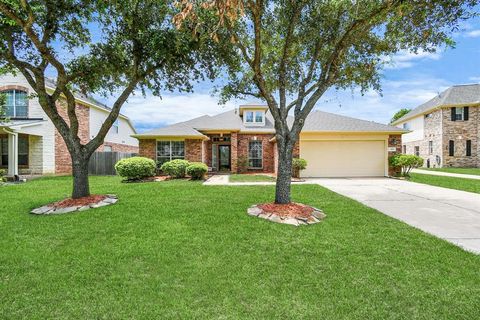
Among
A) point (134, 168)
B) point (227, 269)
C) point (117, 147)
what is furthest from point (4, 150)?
point (227, 269)

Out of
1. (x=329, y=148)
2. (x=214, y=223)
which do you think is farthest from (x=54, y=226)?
(x=329, y=148)

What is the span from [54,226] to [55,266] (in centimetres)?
242

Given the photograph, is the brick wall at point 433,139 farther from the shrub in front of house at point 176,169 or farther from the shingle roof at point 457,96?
the shrub in front of house at point 176,169

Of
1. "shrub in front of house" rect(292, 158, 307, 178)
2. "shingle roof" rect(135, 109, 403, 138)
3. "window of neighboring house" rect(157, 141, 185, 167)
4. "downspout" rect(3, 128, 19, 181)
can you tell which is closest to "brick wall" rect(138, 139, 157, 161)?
"window of neighboring house" rect(157, 141, 185, 167)

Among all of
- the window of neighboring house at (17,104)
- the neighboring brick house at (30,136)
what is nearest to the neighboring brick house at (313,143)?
the neighboring brick house at (30,136)

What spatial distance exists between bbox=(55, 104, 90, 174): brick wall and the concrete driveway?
60.0 ft

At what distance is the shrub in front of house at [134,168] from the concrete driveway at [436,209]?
9797 mm

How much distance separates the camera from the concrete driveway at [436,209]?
5.32 meters

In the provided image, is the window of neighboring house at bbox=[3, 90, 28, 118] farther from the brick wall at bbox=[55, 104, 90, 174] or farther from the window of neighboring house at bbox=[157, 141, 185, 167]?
the window of neighboring house at bbox=[157, 141, 185, 167]

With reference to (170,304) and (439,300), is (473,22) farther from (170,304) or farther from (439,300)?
(170,304)

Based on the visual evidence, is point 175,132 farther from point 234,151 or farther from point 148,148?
point 234,151

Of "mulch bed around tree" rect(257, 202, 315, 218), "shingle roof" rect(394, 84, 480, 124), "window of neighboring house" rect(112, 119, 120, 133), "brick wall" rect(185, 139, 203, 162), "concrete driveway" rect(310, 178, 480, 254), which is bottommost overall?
"concrete driveway" rect(310, 178, 480, 254)

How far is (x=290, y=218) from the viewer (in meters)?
6.29

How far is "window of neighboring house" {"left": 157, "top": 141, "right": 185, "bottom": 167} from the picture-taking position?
17.3 meters
